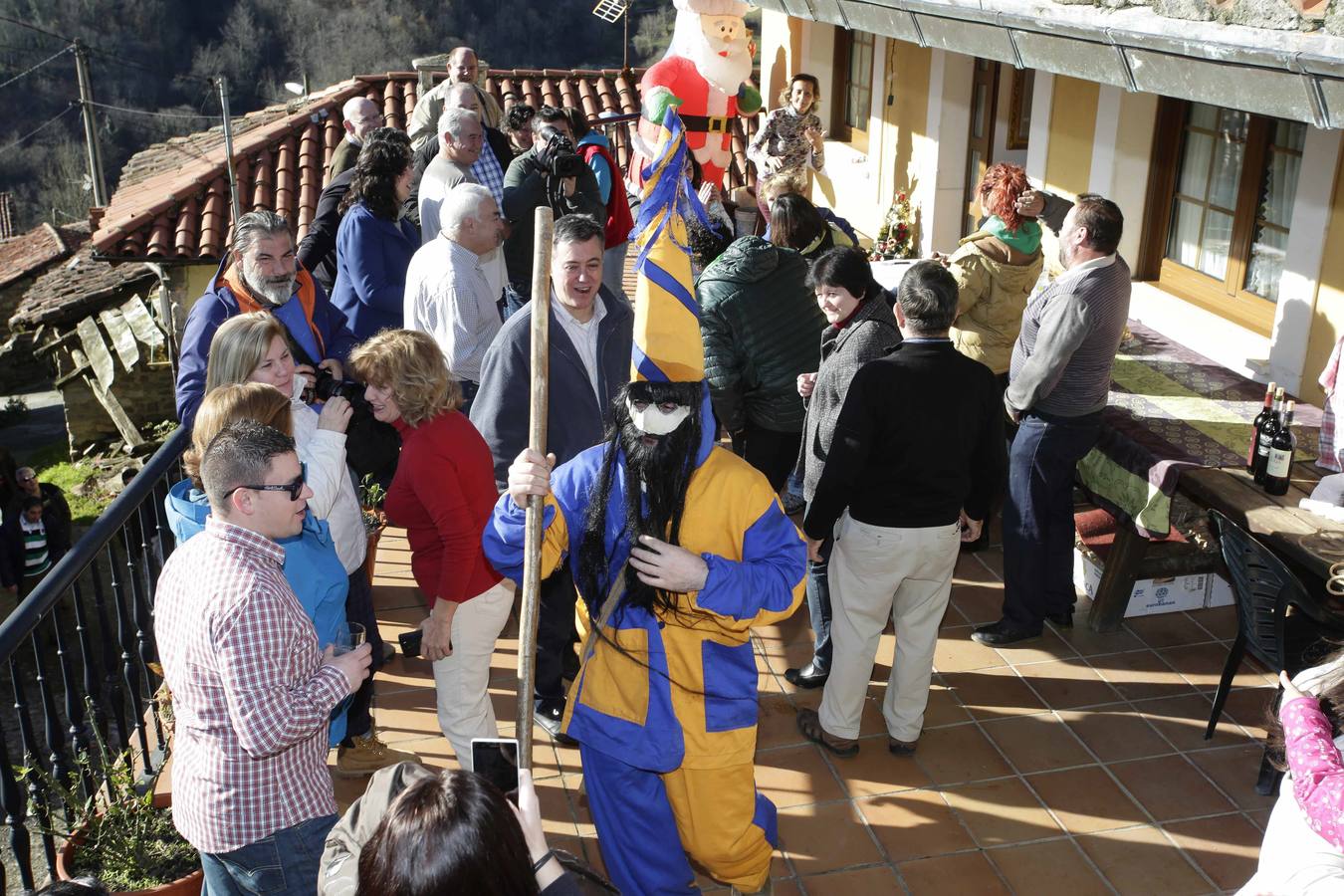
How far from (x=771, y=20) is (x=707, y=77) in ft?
8.73

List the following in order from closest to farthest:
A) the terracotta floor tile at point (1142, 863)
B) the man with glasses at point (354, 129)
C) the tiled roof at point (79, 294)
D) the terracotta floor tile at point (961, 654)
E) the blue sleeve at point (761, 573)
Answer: the blue sleeve at point (761, 573) < the terracotta floor tile at point (1142, 863) < the terracotta floor tile at point (961, 654) < the man with glasses at point (354, 129) < the tiled roof at point (79, 294)

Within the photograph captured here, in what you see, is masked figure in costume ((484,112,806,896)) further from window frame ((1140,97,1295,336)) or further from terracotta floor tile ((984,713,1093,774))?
window frame ((1140,97,1295,336))

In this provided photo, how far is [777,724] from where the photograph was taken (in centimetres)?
466

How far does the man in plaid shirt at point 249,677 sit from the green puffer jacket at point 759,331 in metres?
2.38

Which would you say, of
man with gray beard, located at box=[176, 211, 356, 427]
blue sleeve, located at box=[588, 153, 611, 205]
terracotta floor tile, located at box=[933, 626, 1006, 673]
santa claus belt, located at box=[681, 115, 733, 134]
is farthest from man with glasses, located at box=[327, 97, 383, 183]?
terracotta floor tile, located at box=[933, 626, 1006, 673]

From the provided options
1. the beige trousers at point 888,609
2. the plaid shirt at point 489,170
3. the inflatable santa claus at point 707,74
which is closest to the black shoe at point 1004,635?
the beige trousers at point 888,609

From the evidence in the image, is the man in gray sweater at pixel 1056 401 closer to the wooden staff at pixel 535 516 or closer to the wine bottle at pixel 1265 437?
the wine bottle at pixel 1265 437

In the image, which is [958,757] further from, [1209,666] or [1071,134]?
[1071,134]

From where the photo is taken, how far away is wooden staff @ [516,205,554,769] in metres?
2.83

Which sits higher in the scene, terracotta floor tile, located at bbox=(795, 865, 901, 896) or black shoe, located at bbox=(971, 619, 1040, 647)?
black shoe, located at bbox=(971, 619, 1040, 647)

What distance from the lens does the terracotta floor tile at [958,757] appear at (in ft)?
14.3

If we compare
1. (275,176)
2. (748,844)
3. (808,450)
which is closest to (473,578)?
(748,844)

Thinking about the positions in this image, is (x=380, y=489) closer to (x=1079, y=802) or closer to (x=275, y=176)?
(x=1079, y=802)

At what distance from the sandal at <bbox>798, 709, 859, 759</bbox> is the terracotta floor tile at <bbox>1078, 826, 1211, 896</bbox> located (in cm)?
87
